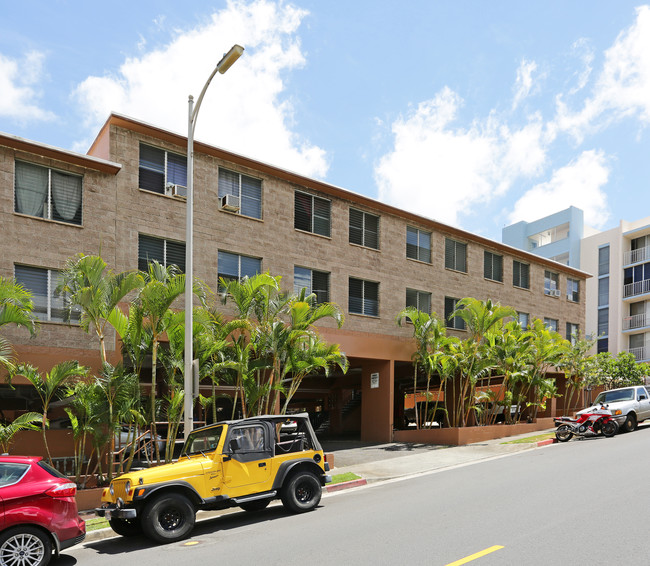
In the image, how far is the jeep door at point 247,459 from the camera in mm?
10734

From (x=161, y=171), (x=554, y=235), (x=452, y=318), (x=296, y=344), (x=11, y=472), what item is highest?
(x=554, y=235)

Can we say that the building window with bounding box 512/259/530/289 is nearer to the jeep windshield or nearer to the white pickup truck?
the white pickup truck

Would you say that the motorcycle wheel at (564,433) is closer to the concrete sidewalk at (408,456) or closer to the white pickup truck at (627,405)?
the concrete sidewalk at (408,456)

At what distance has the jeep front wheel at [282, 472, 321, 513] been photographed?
1127 cm

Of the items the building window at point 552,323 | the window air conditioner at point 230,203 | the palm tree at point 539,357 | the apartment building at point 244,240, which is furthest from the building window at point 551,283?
the window air conditioner at point 230,203

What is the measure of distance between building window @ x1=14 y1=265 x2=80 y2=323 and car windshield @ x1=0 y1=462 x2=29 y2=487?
7486 mm

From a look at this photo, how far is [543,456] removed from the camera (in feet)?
57.1

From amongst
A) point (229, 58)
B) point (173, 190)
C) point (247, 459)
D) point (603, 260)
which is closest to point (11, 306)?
point (247, 459)

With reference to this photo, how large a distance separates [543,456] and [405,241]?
36.4 ft

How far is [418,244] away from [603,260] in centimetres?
3322

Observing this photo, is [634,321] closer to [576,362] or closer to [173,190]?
[576,362]

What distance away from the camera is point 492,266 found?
1191 inches

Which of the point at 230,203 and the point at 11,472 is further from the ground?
the point at 230,203

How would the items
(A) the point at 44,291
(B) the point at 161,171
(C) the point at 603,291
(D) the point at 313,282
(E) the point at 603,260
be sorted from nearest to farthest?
(A) the point at 44,291
(B) the point at 161,171
(D) the point at 313,282
(E) the point at 603,260
(C) the point at 603,291
